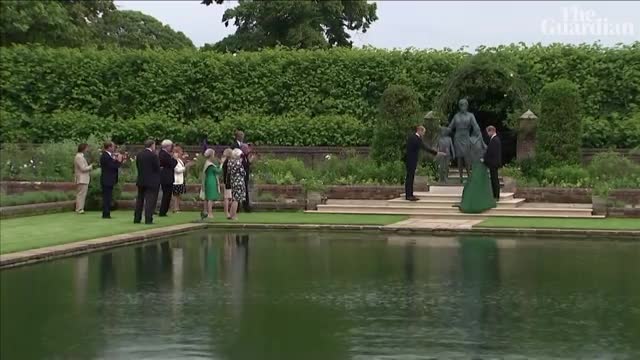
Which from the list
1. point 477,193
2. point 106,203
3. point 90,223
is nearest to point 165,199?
point 106,203

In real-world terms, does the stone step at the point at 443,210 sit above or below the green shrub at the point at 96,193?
below

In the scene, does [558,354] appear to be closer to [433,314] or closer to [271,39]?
[433,314]

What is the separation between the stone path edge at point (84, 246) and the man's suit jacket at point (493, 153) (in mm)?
7007

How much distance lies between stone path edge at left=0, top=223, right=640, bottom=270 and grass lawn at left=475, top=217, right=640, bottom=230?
0.64m

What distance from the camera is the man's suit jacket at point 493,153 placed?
2204cm

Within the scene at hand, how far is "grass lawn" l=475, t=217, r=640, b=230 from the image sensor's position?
18.8 meters

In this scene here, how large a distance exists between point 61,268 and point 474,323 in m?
6.48

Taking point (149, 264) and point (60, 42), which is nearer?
point (149, 264)

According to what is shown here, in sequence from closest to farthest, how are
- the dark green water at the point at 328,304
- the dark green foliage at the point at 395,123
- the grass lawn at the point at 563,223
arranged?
1. the dark green water at the point at 328,304
2. the grass lawn at the point at 563,223
3. the dark green foliage at the point at 395,123

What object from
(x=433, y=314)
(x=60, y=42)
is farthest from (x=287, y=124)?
(x=433, y=314)

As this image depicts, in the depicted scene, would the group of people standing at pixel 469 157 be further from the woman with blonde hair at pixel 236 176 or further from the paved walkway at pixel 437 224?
the woman with blonde hair at pixel 236 176

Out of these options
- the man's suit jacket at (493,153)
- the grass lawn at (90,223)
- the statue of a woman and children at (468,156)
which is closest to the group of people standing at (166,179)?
the grass lawn at (90,223)

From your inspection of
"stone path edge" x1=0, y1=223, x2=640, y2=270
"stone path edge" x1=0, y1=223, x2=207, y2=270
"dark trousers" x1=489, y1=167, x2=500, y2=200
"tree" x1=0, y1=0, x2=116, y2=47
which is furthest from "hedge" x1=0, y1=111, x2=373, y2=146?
"stone path edge" x1=0, y1=223, x2=207, y2=270

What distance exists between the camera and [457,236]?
1816 cm
